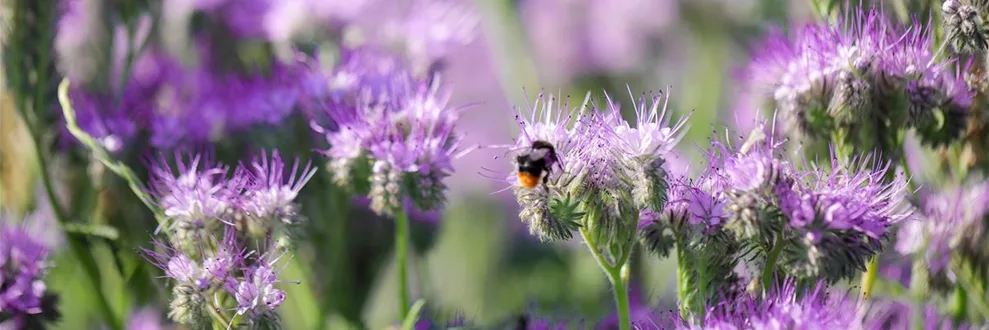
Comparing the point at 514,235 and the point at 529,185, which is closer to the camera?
the point at 529,185

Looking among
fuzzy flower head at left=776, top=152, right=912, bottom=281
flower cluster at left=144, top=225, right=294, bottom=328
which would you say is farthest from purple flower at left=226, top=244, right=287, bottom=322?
fuzzy flower head at left=776, top=152, right=912, bottom=281

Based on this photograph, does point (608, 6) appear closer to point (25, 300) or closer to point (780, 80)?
point (780, 80)

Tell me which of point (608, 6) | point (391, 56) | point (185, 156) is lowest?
point (185, 156)

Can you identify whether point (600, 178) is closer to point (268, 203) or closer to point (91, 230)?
point (268, 203)

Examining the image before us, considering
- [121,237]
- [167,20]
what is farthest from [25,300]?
[167,20]

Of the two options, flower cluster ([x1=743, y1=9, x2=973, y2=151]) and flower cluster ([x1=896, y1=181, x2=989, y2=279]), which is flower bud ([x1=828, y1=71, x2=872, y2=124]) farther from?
flower cluster ([x1=896, y1=181, x2=989, y2=279])

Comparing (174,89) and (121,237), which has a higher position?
(174,89)

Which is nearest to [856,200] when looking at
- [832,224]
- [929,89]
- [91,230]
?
[832,224]

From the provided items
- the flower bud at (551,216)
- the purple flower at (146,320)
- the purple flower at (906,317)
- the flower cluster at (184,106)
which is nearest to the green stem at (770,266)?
the purple flower at (906,317)

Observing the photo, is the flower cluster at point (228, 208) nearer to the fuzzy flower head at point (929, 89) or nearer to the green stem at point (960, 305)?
the fuzzy flower head at point (929, 89)
